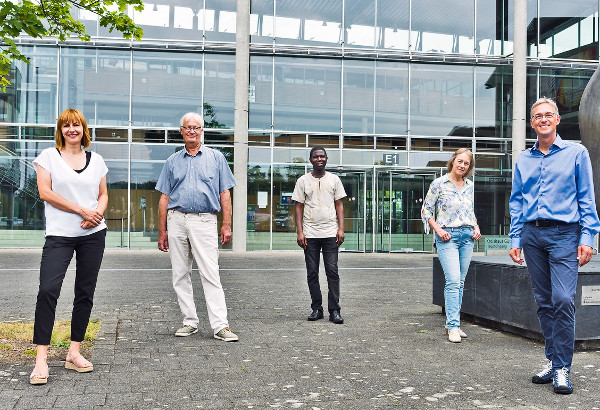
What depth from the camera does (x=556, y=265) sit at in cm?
446

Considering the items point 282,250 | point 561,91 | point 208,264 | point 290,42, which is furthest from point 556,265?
point 561,91

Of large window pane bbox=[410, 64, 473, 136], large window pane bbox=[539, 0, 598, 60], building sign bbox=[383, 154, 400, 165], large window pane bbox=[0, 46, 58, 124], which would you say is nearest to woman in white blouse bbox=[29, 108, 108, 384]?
large window pane bbox=[0, 46, 58, 124]

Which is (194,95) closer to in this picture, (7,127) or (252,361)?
(7,127)

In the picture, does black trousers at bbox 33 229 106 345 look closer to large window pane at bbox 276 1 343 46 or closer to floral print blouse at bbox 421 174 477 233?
floral print blouse at bbox 421 174 477 233

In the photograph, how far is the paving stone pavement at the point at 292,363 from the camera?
4086 millimetres

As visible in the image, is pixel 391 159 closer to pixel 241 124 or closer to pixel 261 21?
pixel 241 124

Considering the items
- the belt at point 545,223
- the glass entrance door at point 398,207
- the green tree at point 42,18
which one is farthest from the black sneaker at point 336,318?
the glass entrance door at point 398,207

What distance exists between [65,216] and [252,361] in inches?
67.3

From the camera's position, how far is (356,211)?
20203 mm

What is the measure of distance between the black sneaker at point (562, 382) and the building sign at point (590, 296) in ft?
4.56

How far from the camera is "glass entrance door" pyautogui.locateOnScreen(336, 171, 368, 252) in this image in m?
20.1

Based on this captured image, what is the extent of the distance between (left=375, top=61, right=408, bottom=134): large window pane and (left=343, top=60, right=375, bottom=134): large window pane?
0.21 metres

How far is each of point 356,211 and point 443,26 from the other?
6.35 meters

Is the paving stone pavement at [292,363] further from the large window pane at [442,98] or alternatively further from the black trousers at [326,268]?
the large window pane at [442,98]
